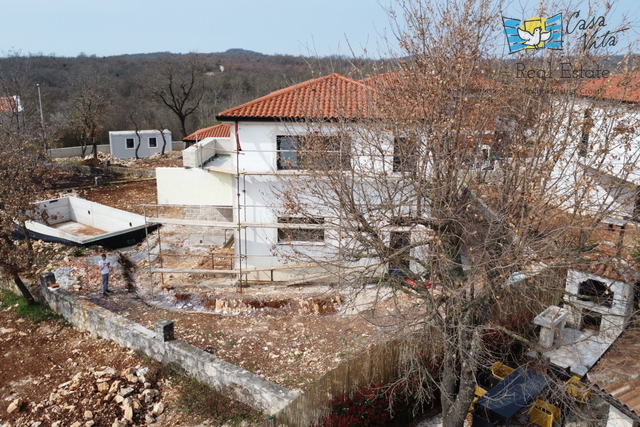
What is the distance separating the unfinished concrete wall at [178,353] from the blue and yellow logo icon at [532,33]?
26.1ft

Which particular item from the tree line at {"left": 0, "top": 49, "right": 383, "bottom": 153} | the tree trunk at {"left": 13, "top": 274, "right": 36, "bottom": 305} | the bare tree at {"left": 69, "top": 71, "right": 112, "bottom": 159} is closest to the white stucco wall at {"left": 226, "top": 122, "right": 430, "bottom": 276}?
the tree line at {"left": 0, "top": 49, "right": 383, "bottom": 153}

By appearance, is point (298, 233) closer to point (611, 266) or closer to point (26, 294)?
point (26, 294)

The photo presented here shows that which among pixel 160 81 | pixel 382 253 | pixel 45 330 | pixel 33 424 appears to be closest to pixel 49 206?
pixel 45 330

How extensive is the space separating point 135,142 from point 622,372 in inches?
1678

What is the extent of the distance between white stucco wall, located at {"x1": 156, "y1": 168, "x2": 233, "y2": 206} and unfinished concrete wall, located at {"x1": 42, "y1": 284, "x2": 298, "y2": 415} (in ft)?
18.4

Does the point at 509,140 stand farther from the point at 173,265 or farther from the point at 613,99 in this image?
the point at 173,265

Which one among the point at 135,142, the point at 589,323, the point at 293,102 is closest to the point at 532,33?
the point at 589,323

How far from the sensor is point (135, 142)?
1721 inches

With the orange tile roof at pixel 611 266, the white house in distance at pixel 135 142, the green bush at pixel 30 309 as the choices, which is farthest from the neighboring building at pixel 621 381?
the white house in distance at pixel 135 142

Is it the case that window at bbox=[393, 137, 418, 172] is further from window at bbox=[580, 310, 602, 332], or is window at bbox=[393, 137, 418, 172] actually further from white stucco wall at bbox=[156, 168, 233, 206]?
white stucco wall at bbox=[156, 168, 233, 206]

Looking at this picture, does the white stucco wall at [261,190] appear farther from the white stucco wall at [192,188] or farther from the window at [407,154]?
the window at [407,154]

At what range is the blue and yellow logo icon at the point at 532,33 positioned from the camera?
9.00m

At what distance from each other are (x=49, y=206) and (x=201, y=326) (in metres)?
16.1

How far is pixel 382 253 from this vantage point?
325 inches
